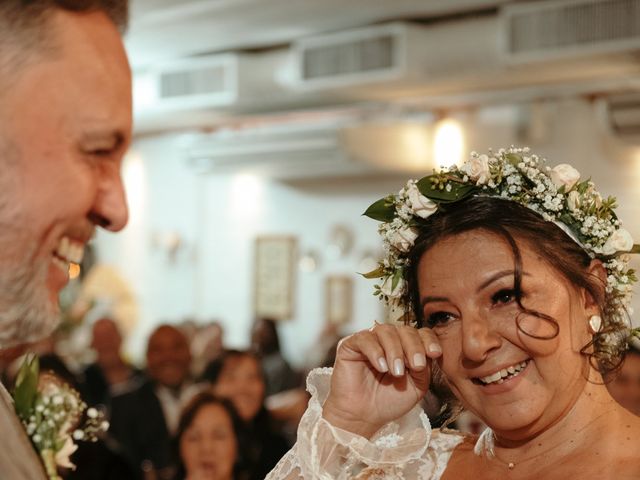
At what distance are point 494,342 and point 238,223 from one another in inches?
297

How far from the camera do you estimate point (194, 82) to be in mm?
7906

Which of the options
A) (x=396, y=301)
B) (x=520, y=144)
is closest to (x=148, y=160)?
(x=520, y=144)

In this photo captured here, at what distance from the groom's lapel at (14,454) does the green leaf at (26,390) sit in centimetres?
53

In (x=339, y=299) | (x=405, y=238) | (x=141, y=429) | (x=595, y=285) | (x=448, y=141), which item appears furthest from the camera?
(x=339, y=299)

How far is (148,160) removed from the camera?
9953 millimetres

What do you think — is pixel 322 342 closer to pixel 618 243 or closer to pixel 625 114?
pixel 625 114

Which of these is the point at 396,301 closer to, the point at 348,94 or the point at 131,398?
the point at 131,398

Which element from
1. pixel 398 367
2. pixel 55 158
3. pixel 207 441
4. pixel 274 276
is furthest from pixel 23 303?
pixel 274 276

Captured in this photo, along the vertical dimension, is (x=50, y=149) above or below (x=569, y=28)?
below

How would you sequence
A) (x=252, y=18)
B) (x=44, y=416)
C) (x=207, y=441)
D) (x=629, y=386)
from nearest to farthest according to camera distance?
(x=44, y=416)
(x=207, y=441)
(x=629, y=386)
(x=252, y=18)

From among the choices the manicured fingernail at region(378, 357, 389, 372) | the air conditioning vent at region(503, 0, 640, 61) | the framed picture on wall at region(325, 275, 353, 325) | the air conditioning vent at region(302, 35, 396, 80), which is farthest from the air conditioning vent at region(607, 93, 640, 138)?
the manicured fingernail at region(378, 357, 389, 372)

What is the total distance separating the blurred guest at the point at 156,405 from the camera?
210 inches

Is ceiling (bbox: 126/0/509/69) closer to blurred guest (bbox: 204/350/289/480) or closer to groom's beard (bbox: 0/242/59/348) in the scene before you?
blurred guest (bbox: 204/350/289/480)

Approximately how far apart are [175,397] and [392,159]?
2.64 meters
